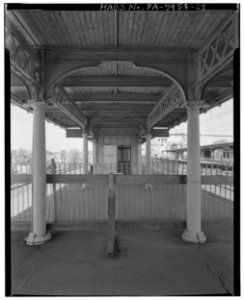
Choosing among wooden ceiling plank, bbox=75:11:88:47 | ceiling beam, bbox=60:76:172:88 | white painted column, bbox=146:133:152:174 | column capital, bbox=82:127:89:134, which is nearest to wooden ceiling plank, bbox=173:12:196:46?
ceiling beam, bbox=60:76:172:88

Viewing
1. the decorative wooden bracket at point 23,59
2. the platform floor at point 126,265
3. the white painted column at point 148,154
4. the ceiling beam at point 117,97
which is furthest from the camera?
the white painted column at point 148,154

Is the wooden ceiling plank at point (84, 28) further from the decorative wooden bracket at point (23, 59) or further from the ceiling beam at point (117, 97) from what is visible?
the ceiling beam at point (117, 97)

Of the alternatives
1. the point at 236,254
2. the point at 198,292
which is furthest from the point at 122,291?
the point at 236,254

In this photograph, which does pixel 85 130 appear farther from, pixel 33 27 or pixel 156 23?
pixel 156 23

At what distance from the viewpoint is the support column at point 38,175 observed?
151 inches

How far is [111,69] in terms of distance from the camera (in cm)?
456

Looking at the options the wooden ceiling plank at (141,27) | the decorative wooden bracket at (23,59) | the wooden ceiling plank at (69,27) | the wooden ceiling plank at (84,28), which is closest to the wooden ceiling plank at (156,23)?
the wooden ceiling plank at (141,27)

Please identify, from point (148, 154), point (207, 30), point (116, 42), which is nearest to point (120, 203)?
point (148, 154)

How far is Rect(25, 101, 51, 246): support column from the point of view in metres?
3.83

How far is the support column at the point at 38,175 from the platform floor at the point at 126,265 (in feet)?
1.21

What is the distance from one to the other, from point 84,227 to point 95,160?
434 inches

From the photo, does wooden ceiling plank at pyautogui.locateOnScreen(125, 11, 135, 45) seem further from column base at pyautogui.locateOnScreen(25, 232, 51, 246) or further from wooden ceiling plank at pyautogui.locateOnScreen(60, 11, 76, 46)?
column base at pyautogui.locateOnScreen(25, 232, 51, 246)

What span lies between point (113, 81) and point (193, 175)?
3262 millimetres

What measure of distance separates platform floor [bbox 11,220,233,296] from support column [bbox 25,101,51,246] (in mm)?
369
